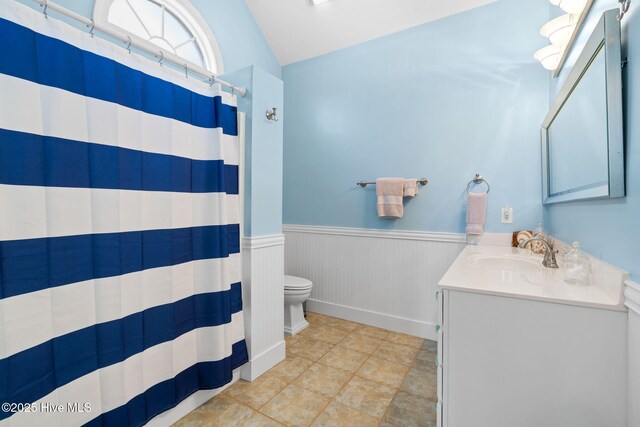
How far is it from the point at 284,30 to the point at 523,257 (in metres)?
2.72

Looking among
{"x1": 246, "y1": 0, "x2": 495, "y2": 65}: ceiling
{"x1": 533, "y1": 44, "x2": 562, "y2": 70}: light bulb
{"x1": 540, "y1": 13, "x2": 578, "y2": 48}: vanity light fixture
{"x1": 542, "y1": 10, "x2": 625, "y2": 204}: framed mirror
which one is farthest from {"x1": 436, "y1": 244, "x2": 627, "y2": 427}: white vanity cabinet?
{"x1": 246, "y1": 0, "x2": 495, "y2": 65}: ceiling

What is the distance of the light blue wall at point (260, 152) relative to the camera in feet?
5.94

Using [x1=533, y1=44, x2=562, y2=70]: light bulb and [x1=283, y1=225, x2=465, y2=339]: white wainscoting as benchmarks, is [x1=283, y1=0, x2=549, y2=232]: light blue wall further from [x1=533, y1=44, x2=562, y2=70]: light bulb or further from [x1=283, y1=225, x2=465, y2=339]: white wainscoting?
[x1=533, y1=44, x2=562, y2=70]: light bulb

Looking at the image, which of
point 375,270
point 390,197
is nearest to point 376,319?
point 375,270

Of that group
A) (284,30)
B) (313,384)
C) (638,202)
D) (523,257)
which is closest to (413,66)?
(284,30)

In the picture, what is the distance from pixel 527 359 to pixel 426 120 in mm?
1967

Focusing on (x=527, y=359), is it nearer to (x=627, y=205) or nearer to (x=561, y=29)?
(x=627, y=205)

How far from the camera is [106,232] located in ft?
3.85

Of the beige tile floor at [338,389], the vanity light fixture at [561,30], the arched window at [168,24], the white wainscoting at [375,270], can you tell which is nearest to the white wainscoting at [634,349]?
the beige tile floor at [338,389]

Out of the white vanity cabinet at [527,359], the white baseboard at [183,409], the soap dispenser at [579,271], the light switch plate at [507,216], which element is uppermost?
the light switch plate at [507,216]

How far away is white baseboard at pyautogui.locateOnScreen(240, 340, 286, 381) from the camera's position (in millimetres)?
1828

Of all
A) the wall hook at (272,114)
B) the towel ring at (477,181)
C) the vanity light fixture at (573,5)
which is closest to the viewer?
the vanity light fixture at (573,5)

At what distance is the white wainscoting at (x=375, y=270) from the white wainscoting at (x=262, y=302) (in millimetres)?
900

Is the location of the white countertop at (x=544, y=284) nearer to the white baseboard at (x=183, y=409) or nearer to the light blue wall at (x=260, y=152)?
the light blue wall at (x=260, y=152)
